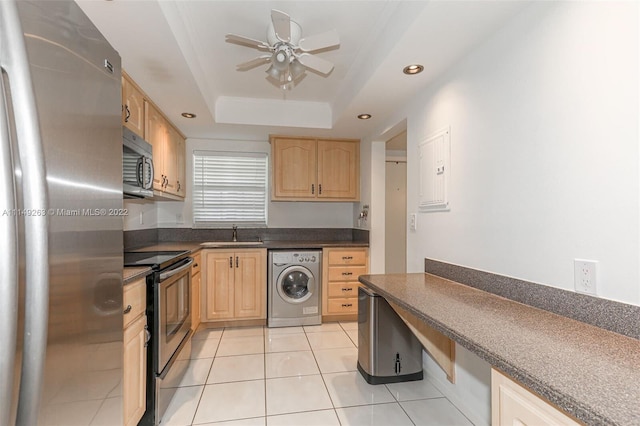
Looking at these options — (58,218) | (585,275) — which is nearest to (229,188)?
(58,218)

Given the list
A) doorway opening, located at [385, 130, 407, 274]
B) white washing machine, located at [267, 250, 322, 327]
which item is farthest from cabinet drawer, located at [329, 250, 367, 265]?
doorway opening, located at [385, 130, 407, 274]

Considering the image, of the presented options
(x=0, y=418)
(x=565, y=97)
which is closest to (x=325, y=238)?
(x=565, y=97)

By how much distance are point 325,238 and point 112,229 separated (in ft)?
10.8

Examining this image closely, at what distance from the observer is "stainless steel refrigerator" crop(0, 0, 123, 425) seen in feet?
1.98

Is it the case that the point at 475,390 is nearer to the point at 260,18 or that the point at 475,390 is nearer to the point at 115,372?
the point at 115,372

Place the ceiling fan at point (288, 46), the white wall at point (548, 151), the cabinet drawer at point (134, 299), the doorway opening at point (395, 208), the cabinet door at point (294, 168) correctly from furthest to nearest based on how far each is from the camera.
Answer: the doorway opening at point (395, 208) < the cabinet door at point (294, 168) < the ceiling fan at point (288, 46) < the cabinet drawer at point (134, 299) < the white wall at point (548, 151)

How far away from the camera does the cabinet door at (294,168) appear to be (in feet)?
12.4

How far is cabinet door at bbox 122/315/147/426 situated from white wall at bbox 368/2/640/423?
188 cm

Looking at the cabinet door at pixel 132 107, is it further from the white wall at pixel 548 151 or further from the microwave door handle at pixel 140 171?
the white wall at pixel 548 151

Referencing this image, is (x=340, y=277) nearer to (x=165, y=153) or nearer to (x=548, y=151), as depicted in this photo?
(x=165, y=153)

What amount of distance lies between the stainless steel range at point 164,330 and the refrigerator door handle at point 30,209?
121 centimetres

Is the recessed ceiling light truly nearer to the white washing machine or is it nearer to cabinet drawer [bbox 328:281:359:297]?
the white washing machine

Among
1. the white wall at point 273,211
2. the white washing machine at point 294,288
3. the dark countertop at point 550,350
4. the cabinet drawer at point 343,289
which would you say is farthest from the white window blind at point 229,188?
the dark countertop at point 550,350

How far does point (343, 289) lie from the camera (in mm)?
3639
